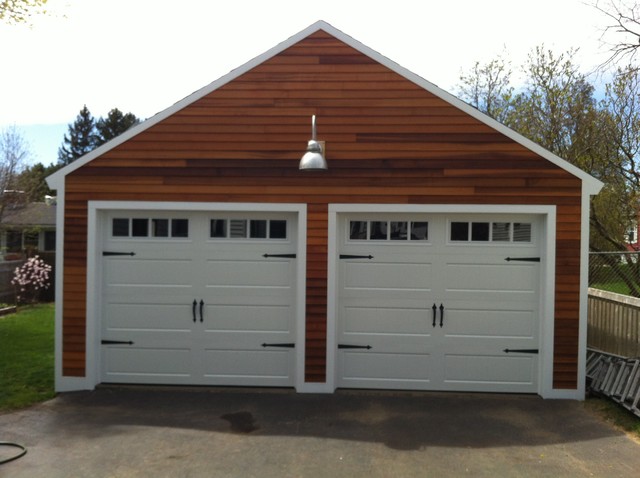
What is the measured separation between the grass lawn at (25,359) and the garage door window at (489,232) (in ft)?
17.8

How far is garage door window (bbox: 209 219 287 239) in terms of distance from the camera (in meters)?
8.28

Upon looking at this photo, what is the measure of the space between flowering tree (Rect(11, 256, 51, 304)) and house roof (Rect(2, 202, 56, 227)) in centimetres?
943

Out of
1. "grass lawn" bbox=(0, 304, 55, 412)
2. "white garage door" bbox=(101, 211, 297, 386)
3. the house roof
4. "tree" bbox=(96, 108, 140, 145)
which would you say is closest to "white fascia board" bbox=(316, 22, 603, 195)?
"white garage door" bbox=(101, 211, 297, 386)

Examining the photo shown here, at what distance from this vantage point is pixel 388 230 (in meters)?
8.23

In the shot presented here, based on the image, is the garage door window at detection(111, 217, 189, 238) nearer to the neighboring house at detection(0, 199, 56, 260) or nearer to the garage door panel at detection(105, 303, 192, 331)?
the garage door panel at detection(105, 303, 192, 331)

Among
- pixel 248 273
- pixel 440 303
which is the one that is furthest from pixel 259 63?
pixel 440 303

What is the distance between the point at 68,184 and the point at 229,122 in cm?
216

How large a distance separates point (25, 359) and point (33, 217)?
23.1 meters

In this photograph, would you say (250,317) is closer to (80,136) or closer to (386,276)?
(386,276)

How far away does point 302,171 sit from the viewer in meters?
8.03

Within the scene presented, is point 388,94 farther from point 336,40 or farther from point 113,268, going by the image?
point 113,268

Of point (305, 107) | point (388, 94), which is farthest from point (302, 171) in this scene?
point (388, 94)

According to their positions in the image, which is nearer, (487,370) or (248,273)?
(487,370)

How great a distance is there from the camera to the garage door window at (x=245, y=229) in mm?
8281
